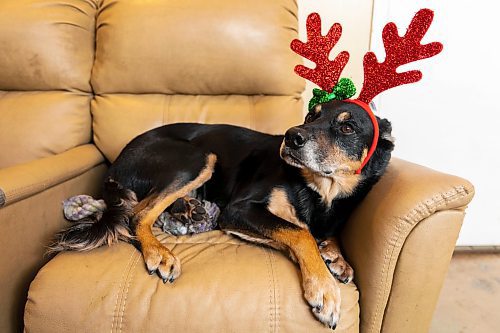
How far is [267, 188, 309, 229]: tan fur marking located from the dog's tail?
509mm

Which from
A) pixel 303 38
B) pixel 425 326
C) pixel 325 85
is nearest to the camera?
pixel 425 326

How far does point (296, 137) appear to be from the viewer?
1204 mm

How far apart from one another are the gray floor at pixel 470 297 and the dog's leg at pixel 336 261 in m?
0.77

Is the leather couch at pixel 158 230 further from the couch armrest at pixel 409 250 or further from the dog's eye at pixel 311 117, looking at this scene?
the dog's eye at pixel 311 117

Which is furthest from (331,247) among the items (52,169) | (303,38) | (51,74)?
(51,74)

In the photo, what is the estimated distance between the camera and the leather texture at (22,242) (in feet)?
3.76

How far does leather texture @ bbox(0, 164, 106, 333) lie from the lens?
1146 mm

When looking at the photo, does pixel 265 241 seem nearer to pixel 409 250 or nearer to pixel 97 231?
pixel 409 250

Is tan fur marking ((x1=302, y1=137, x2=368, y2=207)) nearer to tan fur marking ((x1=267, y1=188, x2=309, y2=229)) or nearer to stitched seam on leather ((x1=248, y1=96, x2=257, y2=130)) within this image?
tan fur marking ((x1=267, y1=188, x2=309, y2=229))

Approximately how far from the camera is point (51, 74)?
5.96ft

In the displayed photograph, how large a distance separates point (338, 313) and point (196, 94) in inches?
51.5

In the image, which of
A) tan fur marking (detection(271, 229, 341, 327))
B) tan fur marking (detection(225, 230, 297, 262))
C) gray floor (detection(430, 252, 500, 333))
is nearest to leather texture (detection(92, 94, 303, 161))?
tan fur marking (detection(225, 230, 297, 262))

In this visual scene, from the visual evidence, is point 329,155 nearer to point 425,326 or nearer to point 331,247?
point 331,247

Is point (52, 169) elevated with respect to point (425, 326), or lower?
elevated
